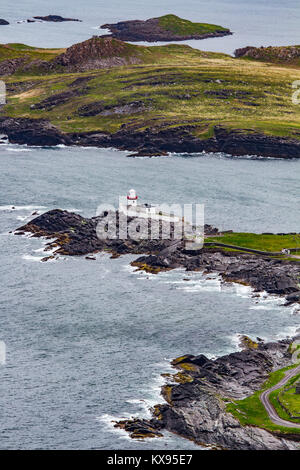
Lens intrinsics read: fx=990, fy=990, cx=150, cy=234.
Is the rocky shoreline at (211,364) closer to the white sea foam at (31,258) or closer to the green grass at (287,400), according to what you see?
the white sea foam at (31,258)

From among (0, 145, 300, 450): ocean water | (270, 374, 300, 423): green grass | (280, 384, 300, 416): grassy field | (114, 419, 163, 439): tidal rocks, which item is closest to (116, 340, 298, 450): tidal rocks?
(114, 419, 163, 439): tidal rocks

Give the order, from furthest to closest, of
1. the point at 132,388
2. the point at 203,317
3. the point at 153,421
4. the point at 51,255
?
1. the point at 51,255
2. the point at 203,317
3. the point at 132,388
4. the point at 153,421

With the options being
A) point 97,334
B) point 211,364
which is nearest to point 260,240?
point 97,334

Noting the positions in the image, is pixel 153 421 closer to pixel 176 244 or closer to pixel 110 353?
pixel 110 353

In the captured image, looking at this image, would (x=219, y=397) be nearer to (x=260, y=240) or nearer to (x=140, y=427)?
(x=140, y=427)

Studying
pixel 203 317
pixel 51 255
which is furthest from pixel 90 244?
pixel 203 317

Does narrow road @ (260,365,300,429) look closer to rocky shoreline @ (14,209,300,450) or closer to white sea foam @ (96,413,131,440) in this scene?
rocky shoreline @ (14,209,300,450)
